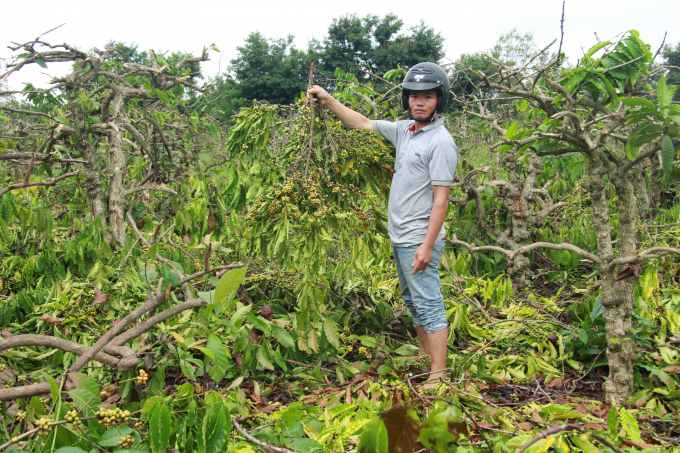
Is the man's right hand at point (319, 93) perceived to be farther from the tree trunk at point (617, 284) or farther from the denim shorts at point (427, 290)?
the tree trunk at point (617, 284)

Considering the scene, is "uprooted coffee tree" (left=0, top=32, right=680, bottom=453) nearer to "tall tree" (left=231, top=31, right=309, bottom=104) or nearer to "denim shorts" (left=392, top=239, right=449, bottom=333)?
"denim shorts" (left=392, top=239, right=449, bottom=333)

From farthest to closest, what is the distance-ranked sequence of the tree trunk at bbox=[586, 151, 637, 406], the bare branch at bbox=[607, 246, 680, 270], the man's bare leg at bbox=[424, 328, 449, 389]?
the man's bare leg at bbox=[424, 328, 449, 389] < the tree trunk at bbox=[586, 151, 637, 406] < the bare branch at bbox=[607, 246, 680, 270]

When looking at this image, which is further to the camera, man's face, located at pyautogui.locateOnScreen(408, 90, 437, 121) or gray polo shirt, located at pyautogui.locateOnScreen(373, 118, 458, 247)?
man's face, located at pyautogui.locateOnScreen(408, 90, 437, 121)

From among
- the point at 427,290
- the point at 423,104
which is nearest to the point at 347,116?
the point at 423,104

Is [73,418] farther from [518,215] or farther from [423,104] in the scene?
[518,215]

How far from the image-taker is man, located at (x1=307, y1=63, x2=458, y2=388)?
2.40 metres

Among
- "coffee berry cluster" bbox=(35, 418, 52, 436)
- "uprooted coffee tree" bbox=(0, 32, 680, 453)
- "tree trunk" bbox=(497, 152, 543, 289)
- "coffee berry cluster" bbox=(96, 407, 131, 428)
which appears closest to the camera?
"coffee berry cluster" bbox=(35, 418, 52, 436)

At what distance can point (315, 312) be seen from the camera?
2.66 meters

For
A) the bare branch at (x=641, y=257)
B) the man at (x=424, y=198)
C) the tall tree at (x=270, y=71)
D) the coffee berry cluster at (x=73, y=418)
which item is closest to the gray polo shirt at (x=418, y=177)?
the man at (x=424, y=198)

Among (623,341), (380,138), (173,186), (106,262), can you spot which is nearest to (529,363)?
(623,341)

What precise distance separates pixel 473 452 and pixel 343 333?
1.50m

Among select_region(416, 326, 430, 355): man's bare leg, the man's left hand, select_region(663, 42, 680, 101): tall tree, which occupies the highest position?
select_region(663, 42, 680, 101): tall tree

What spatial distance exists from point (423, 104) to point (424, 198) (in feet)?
1.72

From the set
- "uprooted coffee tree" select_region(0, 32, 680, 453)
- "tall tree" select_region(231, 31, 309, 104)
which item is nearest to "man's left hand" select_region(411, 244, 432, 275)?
"uprooted coffee tree" select_region(0, 32, 680, 453)
